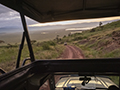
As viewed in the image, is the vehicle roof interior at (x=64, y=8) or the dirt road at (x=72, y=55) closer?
the vehicle roof interior at (x=64, y=8)

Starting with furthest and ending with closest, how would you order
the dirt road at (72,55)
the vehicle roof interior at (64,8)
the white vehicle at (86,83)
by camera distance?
the dirt road at (72,55)
the white vehicle at (86,83)
the vehicle roof interior at (64,8)

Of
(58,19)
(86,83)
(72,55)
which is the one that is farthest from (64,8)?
(72,55)

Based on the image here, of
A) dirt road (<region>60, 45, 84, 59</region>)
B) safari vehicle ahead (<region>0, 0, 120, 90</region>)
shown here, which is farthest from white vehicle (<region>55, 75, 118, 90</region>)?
dirt road (<region>60, 45, 84, 59</region>)

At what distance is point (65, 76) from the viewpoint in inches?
94.0

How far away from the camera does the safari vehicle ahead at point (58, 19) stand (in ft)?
5.45

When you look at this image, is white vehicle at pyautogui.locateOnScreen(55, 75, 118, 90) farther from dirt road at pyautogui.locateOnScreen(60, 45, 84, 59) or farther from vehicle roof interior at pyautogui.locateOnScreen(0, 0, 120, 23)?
dirt road at pyautogui.locateOnScreen(60, 45, 84, 59)

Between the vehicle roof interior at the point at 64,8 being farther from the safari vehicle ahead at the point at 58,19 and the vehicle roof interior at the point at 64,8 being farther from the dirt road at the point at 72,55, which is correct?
the dirt road at the point at 72,55

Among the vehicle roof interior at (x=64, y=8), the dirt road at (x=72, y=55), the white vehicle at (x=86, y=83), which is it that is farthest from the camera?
the dirt road at (x=72, y=55)

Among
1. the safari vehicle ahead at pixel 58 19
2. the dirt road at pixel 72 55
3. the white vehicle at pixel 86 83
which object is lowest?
the dirt road at pixel 72 55

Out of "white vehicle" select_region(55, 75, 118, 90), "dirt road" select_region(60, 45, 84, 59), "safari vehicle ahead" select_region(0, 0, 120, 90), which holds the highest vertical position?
"safari vehicle ahead" select_region(0, 0, 120, 90)

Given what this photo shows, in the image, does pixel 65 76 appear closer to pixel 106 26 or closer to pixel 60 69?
pixel 60 69

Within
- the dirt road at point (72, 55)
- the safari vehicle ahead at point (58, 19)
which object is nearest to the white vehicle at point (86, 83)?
the safari vehicle ahead at point (58, 19)

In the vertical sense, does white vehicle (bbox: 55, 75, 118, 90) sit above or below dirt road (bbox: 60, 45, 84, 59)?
above

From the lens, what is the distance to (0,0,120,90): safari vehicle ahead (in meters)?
1.66
